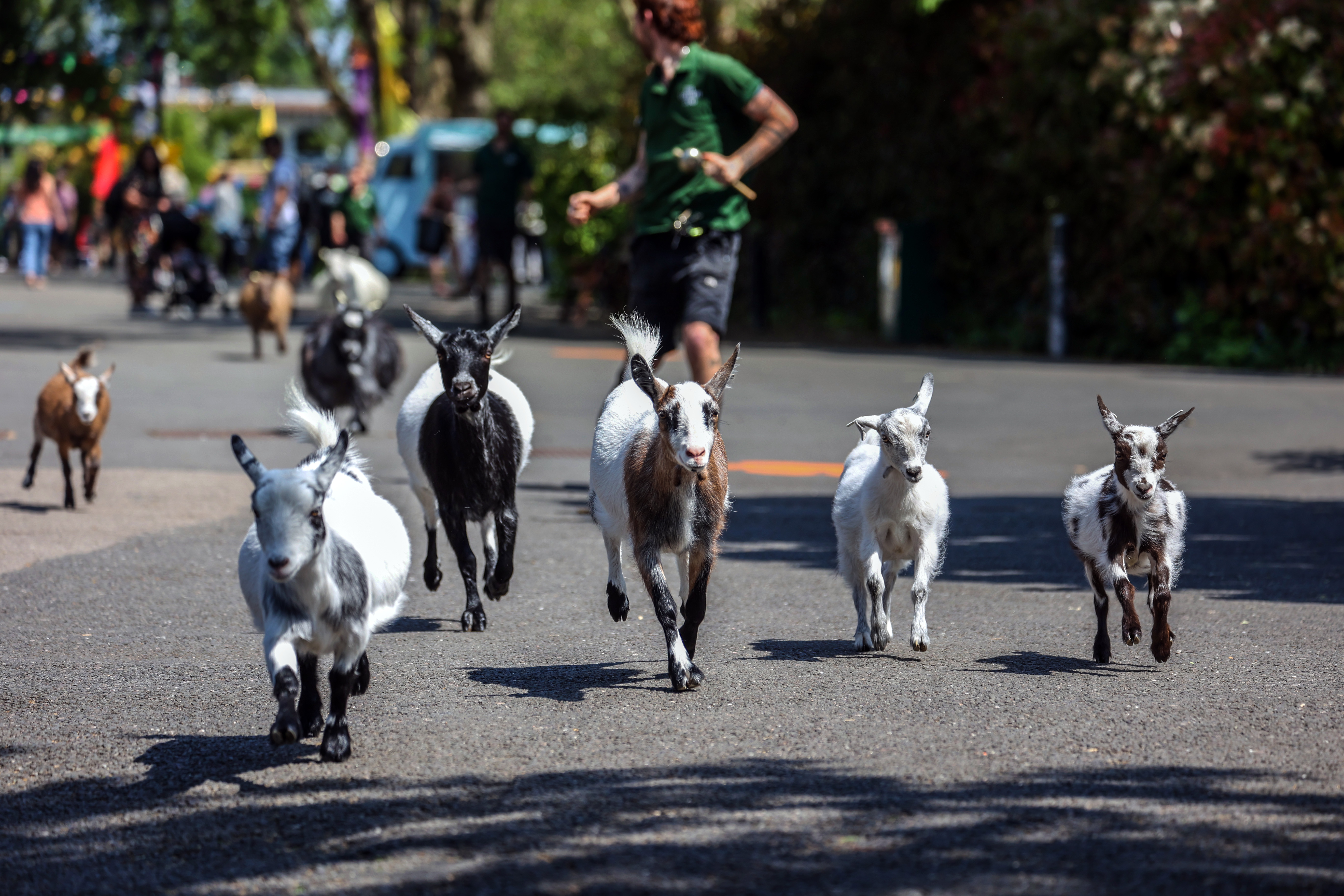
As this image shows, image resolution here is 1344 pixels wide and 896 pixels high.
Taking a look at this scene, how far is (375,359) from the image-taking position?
12.9m

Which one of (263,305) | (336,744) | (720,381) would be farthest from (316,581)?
(263,305)

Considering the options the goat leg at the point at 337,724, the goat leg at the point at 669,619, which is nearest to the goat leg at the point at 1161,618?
the goat leg at the point at 669,619

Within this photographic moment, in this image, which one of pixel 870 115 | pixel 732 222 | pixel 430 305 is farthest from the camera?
pixel 430 305

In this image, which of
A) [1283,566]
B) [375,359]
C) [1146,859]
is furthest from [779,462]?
[1146,859]

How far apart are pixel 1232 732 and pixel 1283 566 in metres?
3.20

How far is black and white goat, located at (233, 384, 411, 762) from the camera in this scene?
4676mm

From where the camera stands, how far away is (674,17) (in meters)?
8.61

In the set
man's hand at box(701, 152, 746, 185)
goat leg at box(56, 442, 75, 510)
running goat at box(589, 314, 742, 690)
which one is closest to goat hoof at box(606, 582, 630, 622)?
running goat at box(589, 314, 742, 690)

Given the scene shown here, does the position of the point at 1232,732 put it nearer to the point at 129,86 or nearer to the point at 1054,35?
the point at 1054,35

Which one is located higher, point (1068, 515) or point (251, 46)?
point (251, 46)

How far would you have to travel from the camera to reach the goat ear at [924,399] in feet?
20.6

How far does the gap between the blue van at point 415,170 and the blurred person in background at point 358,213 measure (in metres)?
15.1

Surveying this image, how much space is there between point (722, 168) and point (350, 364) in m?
5.19

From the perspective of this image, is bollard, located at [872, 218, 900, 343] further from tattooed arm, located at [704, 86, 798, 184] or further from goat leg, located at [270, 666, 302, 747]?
goat leg, located at [270, 666, 302, 747]
